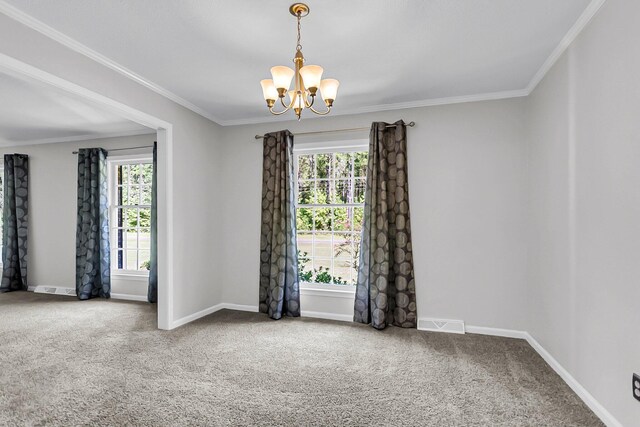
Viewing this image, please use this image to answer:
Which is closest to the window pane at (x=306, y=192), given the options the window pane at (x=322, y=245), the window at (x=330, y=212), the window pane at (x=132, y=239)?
the window at (x=330, y=212)

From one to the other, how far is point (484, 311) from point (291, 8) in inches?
135

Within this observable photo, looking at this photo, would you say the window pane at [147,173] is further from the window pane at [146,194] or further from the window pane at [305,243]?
the window pane at [305,243]

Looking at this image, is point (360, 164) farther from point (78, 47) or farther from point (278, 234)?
point (78, 47)

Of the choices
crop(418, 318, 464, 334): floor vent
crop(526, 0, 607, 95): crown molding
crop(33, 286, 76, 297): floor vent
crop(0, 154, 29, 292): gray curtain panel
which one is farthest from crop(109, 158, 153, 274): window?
crop(526, 0, 607, 95): crown molding

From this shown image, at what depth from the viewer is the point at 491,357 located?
301 centimetres

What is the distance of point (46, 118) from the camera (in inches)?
179

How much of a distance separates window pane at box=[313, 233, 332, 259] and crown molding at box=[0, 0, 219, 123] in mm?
→ 2277

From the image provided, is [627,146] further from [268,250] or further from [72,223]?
[72,223]

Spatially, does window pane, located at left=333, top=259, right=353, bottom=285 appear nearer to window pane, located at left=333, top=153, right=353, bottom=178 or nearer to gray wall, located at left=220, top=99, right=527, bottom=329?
gray wall, located at left=220, top=99, right=527, bottom=329

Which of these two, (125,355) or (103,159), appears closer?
(125,355)

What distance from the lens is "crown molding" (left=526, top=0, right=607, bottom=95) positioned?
6.98 ft

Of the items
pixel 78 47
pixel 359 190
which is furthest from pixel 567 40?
pixel 78 47

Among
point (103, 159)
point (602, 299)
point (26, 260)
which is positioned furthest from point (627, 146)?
point (26, 260)

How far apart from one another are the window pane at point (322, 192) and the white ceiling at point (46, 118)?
2.65 metres
